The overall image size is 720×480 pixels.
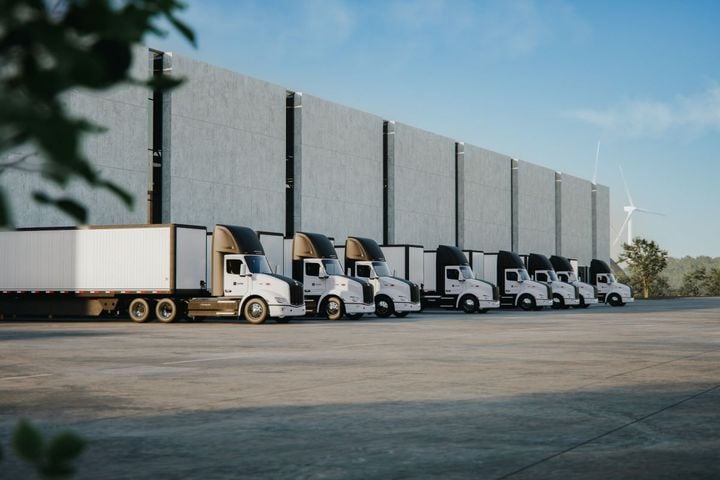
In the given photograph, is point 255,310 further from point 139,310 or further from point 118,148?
point 118,148

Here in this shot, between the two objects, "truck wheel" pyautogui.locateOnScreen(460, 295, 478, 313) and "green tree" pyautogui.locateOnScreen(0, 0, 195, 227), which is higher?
"green tree" pyautogui.locateOnScreen(0, 0, 195, 227)

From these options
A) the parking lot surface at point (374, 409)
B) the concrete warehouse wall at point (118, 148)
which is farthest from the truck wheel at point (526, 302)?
the parking lot surface at point (374, 409)

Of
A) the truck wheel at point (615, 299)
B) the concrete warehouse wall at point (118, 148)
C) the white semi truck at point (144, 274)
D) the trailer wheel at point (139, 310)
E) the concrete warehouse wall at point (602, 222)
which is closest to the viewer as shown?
the white semi truck at point (144, 274)

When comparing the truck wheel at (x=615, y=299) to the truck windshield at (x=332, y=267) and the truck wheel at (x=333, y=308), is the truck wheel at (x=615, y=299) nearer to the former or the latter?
the truck windshield at (x=332, y=267)

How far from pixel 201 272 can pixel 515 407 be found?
2430cm

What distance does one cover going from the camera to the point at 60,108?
1525 millimetres

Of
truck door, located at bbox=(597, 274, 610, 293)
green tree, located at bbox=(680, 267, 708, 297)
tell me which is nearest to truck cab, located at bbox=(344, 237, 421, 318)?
truck door, located at bbox=(597, 274, 610, 293)

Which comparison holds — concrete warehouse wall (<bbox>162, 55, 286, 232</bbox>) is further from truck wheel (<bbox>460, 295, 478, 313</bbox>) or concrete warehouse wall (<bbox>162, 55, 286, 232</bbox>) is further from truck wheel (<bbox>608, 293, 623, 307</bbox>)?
truck wheel (<bbox>608, 293, 623, 307</bbox>)

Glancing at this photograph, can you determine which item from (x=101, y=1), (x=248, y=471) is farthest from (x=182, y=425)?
(x=101, y=1)

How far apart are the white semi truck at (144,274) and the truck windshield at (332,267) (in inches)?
116

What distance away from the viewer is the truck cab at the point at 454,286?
45.2 m

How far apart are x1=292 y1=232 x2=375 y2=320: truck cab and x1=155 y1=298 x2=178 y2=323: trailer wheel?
544cm

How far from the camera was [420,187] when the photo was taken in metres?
63.4

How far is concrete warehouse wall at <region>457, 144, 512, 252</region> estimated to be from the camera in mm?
68875
